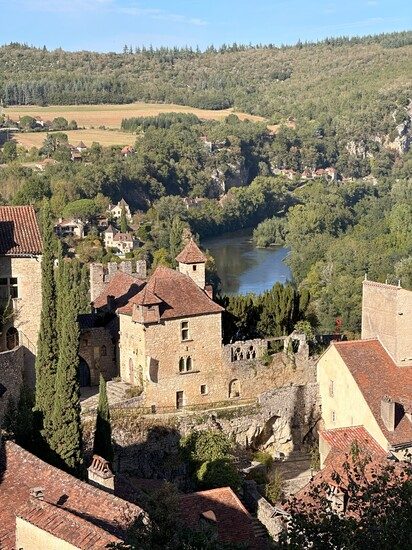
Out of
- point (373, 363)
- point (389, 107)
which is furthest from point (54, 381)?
point (389, 107)

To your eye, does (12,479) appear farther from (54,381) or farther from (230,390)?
(230,390)

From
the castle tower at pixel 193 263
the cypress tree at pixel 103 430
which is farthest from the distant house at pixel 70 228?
the cypress tree at pixel 103 430

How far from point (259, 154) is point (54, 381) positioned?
149924mm

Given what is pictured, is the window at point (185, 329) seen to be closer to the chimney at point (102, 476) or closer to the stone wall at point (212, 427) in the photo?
the stone wall at point (212, 427)

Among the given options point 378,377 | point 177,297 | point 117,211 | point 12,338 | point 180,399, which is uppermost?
point 177,297

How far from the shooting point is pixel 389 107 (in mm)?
197375

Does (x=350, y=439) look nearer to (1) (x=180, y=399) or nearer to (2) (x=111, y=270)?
A: (1) (x=180, y=399)

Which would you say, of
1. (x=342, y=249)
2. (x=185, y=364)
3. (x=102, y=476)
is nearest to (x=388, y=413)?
(x=185, y=364)

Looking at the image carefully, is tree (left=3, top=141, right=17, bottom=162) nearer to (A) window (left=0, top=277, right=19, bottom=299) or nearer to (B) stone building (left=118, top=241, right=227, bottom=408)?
(B) stone building (left=118, top=241, right=227, bottom=408)

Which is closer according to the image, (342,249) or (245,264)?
(342,249)

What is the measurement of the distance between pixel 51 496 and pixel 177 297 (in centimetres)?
1525

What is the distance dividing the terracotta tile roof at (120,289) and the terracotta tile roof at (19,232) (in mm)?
4942

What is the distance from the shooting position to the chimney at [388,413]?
28.2m

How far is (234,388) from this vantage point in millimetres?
33062
